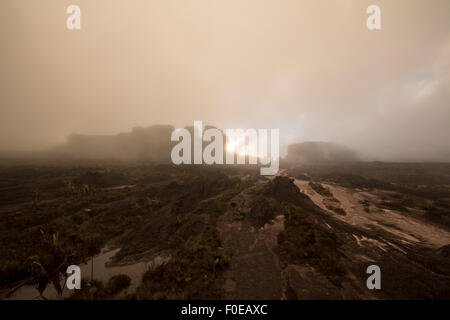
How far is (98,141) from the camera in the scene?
391 feet

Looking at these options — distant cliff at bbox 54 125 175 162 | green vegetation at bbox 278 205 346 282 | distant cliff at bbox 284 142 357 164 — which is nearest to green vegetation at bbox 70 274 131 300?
green vegetation at bbox 278 205 346 282

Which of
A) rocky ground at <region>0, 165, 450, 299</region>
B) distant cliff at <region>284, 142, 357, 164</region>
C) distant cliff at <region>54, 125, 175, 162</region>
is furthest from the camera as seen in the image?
distant cliff at <region>284, 142, 357, 164</region>

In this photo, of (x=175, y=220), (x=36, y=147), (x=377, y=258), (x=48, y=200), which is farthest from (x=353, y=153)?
(x=36, y=147)

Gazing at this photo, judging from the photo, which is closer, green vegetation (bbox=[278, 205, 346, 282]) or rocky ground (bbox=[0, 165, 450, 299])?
rocky ground (bbox=[0, 165, 450, 299])

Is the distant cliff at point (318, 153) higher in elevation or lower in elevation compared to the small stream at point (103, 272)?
higher

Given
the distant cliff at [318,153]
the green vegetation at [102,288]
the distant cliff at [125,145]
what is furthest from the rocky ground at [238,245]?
the distant cliff at [318,153]

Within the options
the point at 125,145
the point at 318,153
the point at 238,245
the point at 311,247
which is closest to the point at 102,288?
the point at 238,245

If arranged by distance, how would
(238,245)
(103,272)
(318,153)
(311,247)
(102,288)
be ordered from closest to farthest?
(102,288) → (103,272) → (311,247) → (238,245) → (318,153)

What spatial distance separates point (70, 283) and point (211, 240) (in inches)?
394

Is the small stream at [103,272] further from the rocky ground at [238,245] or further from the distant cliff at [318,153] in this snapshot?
the distant cliff at [318,153]

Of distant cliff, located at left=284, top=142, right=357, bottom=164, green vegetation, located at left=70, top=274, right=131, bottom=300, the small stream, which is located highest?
distant cliff, located at left=284, top=142, right=357, bottom=164

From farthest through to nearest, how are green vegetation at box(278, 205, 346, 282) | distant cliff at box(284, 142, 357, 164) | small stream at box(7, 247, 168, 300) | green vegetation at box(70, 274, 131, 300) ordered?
distant cliff at box(284, 142, 357, 164) → green vegetation at box(278, 205, 346, 282) → small stream at box(7, 247, 168, 300) → green vegetation at box(70, 274, 131, 300)

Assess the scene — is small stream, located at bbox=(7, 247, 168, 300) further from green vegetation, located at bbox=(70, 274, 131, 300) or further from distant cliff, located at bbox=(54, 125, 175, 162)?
distant cliff, located at bbox=(54, 125, 175, 162)

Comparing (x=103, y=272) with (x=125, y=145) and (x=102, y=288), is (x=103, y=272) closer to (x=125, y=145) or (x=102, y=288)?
(x=102, y=288)
